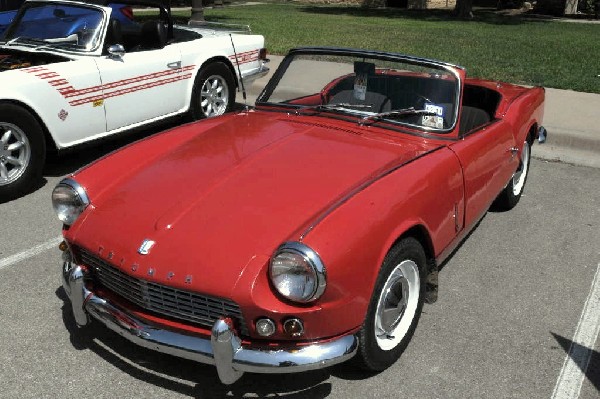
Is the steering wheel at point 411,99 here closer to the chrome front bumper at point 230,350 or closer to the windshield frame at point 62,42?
the chrome front bumper at point 230,350

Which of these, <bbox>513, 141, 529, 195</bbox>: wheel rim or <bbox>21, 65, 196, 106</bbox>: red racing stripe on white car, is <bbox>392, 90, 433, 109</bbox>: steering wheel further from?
<bbox>21, 65, 196, 106</bbox>: red racing stripe on white car

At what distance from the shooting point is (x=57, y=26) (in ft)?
19.2

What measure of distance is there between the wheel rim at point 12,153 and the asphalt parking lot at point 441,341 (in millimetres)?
526

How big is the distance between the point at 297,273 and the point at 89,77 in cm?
367

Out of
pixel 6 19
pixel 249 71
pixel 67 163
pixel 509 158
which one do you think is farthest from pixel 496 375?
pixel 6 19

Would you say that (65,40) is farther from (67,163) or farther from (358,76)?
(358,76)

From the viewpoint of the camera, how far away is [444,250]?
3363mm

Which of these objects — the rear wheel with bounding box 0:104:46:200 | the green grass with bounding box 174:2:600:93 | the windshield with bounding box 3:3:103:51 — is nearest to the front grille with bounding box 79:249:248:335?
the rear wheel with bounding box 0:104:46:200

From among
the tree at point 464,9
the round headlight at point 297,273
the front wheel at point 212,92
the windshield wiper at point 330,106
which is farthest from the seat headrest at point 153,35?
the tree at point 464,9

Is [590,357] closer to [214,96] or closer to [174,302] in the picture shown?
[174,302]

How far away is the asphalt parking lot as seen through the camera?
2805 millimetres

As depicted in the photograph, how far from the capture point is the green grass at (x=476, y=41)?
10.4m

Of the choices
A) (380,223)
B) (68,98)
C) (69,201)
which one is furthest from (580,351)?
(68,98)

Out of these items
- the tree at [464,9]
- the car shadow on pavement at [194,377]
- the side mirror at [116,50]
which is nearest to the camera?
the car shadow on pavement at [194,377]
